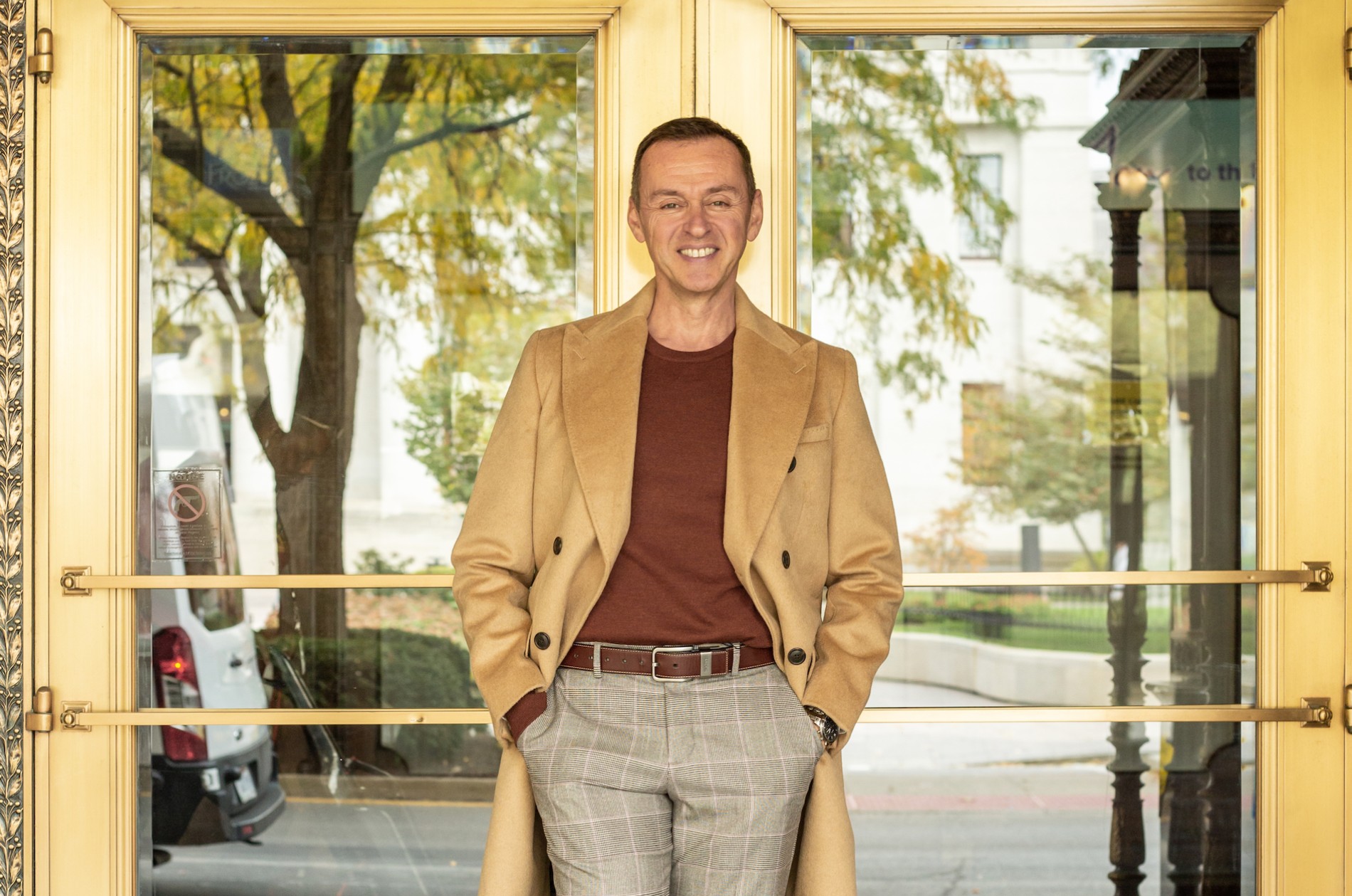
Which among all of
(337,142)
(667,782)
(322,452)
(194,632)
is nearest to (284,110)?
(337,142)

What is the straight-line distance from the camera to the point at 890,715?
3164mm

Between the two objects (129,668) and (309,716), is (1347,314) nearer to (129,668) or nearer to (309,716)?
(309,716)

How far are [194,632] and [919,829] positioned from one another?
181 centimetres

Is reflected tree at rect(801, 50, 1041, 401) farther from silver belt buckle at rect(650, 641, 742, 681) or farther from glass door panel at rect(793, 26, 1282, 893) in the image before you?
silver belt buckle at rect(650, 641, 742, 681)

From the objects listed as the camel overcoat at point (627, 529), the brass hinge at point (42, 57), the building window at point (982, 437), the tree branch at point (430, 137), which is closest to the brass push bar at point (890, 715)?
the building window at point (982, 437)

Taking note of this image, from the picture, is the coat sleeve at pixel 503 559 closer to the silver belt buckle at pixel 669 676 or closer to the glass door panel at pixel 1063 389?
the silver belt buckle at pixel 669 676

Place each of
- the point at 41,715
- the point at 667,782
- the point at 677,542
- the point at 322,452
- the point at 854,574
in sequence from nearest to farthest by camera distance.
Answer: the point at 667,782
the point at 677,542
the point at 854,574
the point at 41,715
the point at 322,452

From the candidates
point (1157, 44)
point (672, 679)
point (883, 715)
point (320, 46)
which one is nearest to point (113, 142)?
point (320, 46)

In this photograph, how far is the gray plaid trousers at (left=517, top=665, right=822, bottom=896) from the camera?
2.30 metres

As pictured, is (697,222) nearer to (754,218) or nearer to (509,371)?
(754,218)

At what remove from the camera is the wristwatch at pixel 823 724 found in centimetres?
240

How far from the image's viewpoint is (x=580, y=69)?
3230 mm

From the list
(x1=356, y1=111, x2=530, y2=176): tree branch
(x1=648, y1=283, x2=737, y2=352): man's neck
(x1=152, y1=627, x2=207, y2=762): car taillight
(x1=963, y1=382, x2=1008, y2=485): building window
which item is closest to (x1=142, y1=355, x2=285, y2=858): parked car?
(x1=152, y1=627, x2=207, y2=762): car taillight

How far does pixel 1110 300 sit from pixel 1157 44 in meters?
0.63
